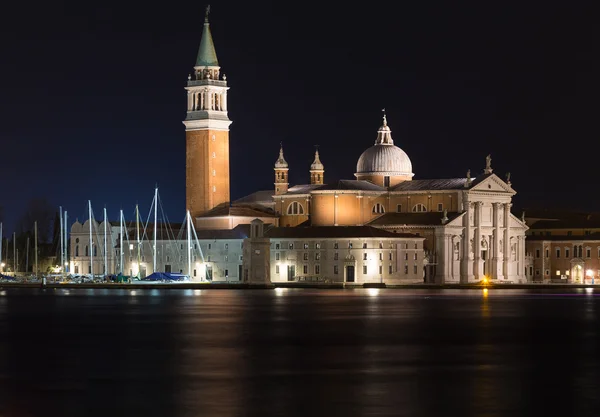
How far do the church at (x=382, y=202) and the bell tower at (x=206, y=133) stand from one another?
82 mm

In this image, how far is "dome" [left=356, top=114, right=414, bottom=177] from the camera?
120438 mm

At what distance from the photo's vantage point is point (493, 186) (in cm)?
11531

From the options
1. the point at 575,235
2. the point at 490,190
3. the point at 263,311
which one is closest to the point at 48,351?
the point at 263,311

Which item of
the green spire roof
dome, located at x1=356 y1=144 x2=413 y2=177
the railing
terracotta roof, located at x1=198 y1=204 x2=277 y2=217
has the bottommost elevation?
terracotta roof, located at x1=198 y1=204 x2=277 y2=217

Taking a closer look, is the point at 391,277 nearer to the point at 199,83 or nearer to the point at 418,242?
the point at 418,242

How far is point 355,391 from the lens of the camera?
29266mm

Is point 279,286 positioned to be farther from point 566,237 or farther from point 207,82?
point 566,237

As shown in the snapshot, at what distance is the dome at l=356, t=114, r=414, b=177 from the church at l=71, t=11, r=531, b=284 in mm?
105

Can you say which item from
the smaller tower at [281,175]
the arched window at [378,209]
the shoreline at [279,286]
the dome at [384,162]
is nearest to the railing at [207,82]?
the smaller tower at [281,175]

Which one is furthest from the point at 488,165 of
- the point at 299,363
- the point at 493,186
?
the point at 299,363

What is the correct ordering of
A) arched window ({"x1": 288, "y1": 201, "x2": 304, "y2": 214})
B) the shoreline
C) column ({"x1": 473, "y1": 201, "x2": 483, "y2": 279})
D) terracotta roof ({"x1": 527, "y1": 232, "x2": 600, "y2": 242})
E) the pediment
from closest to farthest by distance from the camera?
the shoreline
column ({"x1": 473, "y1": 201, "x2": 483, "y2": 279})
the pediment
arched window ({"x1": 288, "y1": 201, "x2": 304, "y2": 214})
terracotta roof ({"x1": 527, "y1": 232, "x2": 600, "y2": 242})

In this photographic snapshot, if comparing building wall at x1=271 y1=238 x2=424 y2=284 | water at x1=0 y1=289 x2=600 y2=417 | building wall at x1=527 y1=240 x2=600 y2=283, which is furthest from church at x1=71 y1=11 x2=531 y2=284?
water at x1=0 y1=289 x2=600 y2=417

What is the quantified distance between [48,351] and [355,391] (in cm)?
1230

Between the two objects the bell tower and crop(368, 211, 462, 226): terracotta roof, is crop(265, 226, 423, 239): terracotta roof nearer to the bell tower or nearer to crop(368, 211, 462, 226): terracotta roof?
crop(368, 211, 462, 226): terracotta roof
